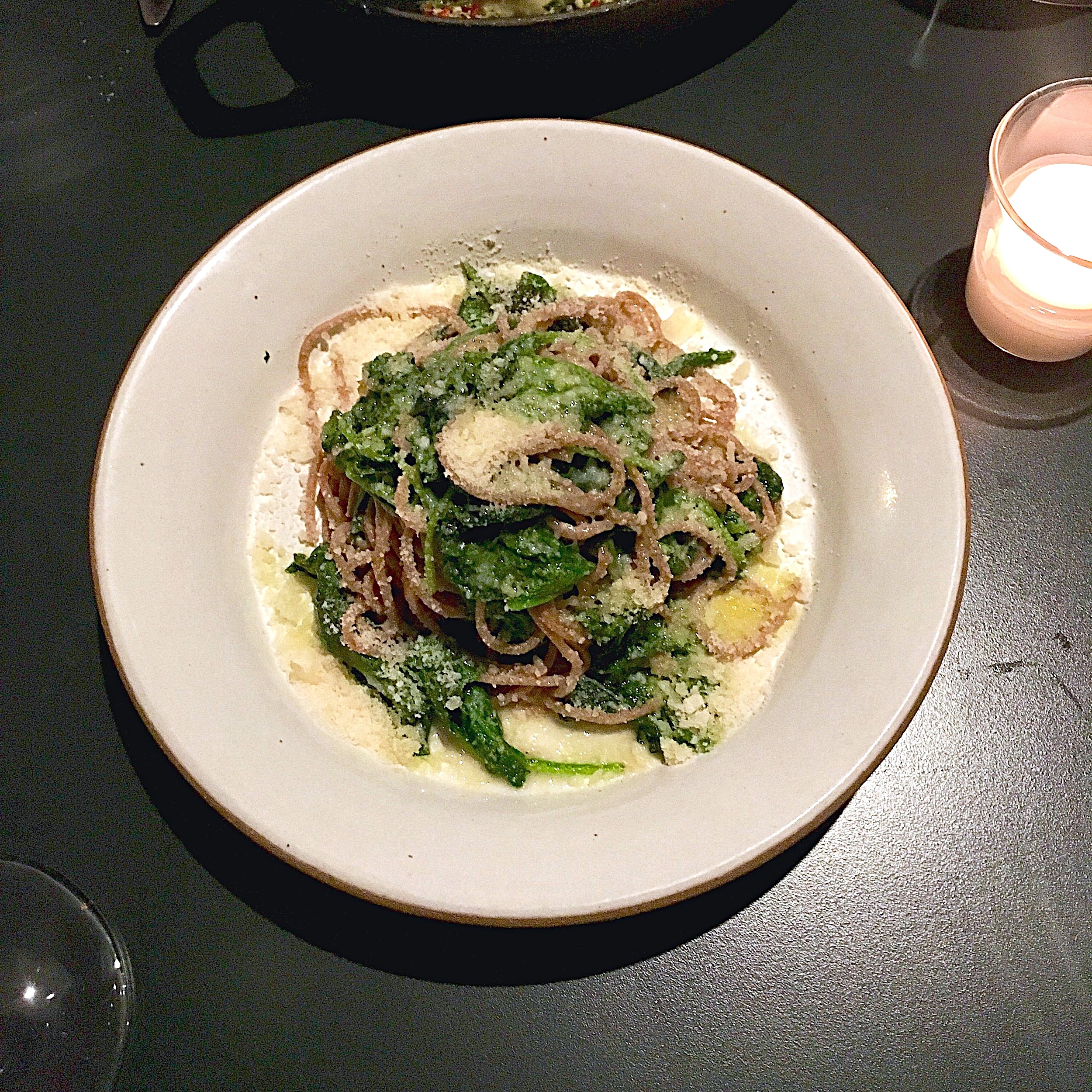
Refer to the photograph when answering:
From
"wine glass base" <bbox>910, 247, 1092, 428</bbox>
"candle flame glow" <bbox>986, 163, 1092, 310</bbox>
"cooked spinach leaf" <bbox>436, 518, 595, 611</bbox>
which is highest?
"candle flame glow" <bbox>986, 163, 1092, 310</bbox>

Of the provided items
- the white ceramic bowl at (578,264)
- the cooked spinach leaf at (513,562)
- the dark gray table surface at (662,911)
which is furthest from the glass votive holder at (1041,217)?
the cooked spinach leaf at (513,562)

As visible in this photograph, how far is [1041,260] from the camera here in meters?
2.06

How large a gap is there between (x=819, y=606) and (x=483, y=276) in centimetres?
112

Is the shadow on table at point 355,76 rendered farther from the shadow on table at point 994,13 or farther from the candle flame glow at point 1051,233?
the candle flame glow at point 1051,233

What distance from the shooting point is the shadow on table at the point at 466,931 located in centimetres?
183

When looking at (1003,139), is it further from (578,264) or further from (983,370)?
(578,264)

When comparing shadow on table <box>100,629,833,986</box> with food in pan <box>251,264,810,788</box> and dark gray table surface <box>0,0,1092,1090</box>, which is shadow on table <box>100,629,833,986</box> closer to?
dark gray table surface <box>0,0,1092,1090</box>

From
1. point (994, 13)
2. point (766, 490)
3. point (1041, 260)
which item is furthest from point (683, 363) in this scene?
point (994, 13)

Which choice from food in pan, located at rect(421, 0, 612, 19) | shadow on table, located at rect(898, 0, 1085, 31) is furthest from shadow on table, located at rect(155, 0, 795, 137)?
shadow on table, located at rect(898, 0, 1085, 31)

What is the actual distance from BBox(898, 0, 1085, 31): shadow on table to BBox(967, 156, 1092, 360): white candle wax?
2.60 ft

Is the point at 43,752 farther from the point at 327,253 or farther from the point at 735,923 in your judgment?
the point at 735,923

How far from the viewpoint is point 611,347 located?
80.0 inches

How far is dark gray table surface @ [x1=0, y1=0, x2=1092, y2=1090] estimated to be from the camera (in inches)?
70.4

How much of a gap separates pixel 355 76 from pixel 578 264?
101cm
